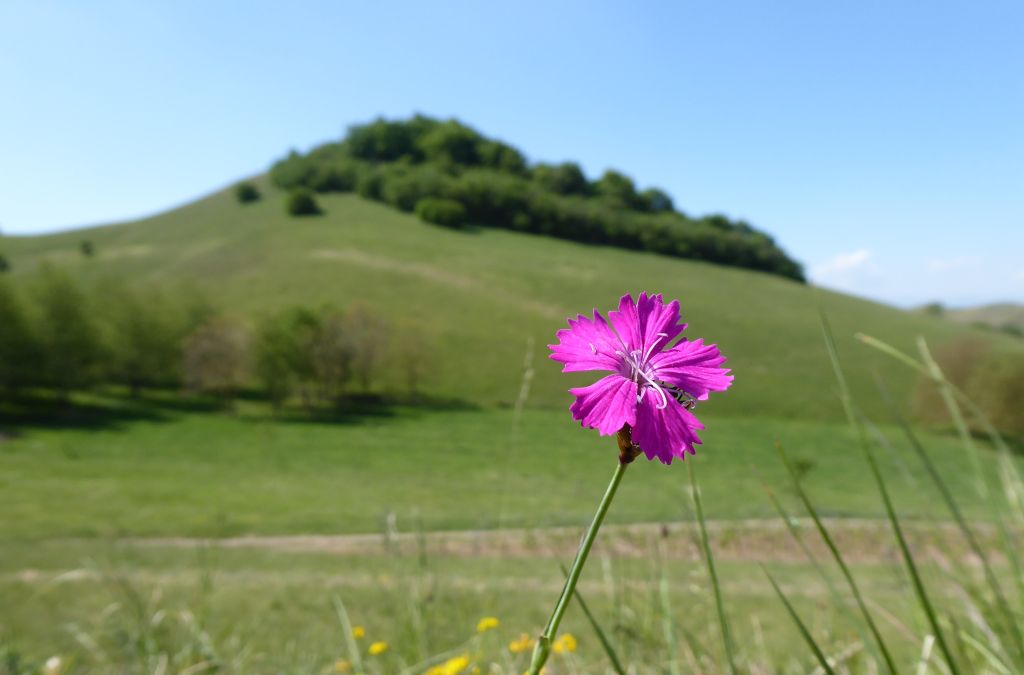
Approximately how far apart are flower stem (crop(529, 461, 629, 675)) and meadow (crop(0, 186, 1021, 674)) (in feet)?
2.78

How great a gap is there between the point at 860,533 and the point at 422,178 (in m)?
72.5

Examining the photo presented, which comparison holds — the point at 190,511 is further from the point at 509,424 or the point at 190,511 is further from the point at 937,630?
the point at 509,424

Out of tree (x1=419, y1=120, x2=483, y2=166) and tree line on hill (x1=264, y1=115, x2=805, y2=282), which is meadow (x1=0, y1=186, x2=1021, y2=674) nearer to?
tree line on hill (x1=264, y1=115, x2=805, y2=282)

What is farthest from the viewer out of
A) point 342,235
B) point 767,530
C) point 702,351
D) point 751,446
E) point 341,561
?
point 342,235

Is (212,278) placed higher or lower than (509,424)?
Result: higher

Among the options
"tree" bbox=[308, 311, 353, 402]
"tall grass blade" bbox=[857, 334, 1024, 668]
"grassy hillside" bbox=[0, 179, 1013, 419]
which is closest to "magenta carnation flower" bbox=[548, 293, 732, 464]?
"tall grass blade" bbox=[857, 334, 1024, 668]

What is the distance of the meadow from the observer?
3.22 metres

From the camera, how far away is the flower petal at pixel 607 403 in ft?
1.95

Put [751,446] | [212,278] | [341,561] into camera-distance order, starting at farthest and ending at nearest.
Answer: [212,278], [751,446], [341,561]

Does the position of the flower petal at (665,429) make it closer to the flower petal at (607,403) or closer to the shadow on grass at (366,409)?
the flower petal at (607,403)

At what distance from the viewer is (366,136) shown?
326 feet

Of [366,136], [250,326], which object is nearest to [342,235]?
[250,326]

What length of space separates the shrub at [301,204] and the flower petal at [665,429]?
79260 mm

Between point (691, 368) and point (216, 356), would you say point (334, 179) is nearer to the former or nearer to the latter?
point (216, 356)
